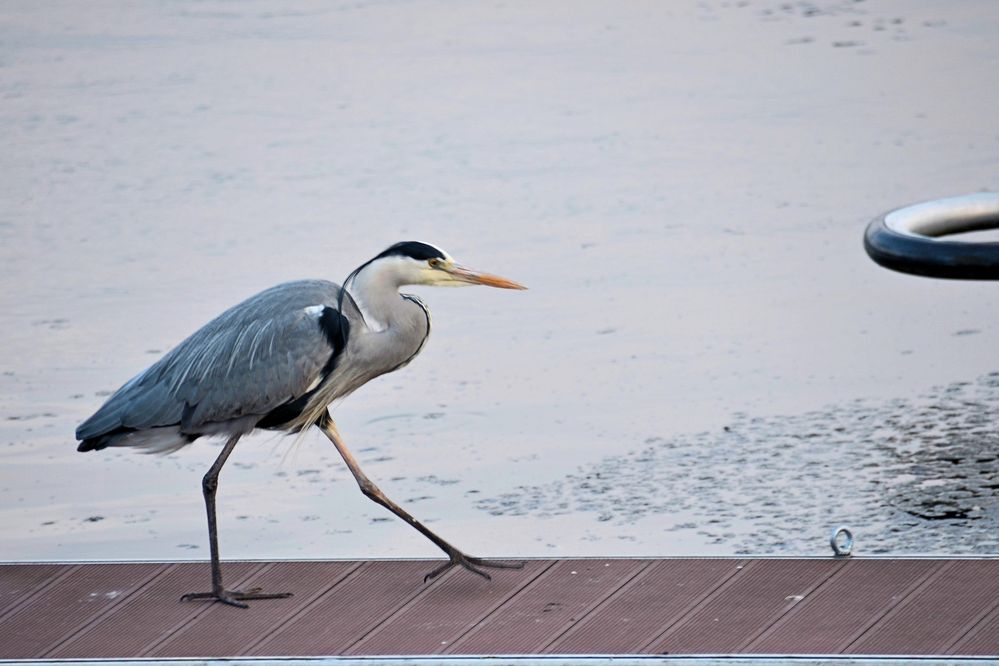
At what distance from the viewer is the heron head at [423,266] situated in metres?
5.75

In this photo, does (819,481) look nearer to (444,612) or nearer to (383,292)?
(444,612)

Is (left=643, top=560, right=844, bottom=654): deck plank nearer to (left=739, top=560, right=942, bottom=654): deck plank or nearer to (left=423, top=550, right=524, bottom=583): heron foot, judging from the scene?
(left=739, top=560, right=942, bottom=654): deck plank

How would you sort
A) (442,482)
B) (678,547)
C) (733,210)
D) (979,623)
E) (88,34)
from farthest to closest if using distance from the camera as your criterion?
(88,34) < (733,210) < (442,482) < (678,547) < (979,623)

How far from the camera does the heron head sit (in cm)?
575

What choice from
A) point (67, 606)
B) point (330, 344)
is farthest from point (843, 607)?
point (67, 606)

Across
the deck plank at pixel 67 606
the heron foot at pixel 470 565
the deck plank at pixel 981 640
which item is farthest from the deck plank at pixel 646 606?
the deck plank at pixel 67 606

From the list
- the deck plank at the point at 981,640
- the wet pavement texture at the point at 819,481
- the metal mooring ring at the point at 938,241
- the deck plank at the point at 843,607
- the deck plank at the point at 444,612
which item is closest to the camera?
the deck plank at the point at 981,640

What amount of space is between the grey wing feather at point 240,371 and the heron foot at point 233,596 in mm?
499

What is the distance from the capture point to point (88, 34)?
45.8 feet

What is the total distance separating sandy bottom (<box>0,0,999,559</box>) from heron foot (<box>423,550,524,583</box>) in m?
0.67

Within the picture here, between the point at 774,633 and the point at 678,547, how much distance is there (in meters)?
1.20

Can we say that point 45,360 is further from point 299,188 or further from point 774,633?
point 774,633

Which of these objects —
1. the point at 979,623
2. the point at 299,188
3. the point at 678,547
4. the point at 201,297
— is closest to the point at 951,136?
the point at 299,188

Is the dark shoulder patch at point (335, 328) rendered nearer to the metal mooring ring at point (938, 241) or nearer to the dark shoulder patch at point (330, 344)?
the dark shoulder patch at point (330, 344)
